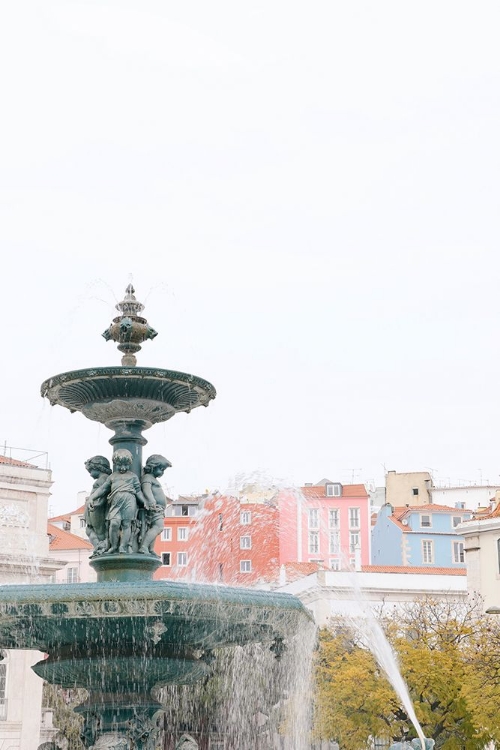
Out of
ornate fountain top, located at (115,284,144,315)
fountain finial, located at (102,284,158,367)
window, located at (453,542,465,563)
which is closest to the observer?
fountain finial, located at (102,284,158,367)

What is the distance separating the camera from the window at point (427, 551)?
3172 inches

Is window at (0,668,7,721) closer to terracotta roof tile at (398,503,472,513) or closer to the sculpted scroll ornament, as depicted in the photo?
the sculpted scroll ornament

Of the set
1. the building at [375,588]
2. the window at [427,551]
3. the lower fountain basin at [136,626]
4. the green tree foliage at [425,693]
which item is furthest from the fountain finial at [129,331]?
the window at [427,551]

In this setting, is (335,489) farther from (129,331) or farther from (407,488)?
(129,331)

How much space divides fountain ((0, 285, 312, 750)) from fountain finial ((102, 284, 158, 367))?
0.01m

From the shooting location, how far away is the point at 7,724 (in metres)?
43.3

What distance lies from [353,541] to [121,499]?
71525mm

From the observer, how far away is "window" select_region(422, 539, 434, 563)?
80562 millimetres

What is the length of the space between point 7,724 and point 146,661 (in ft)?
110

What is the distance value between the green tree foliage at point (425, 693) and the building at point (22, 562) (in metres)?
11.1

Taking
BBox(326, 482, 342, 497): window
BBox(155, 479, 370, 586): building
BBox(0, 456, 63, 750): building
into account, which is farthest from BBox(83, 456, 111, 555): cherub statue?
BBox(326, 482, 342, 497): window

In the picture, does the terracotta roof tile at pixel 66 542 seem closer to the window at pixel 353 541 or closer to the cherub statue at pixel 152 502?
the window at pixel 353 541

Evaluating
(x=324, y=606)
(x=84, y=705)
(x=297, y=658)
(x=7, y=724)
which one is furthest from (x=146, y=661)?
(x=324, y=606)

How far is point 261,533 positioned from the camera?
73.9 metres
